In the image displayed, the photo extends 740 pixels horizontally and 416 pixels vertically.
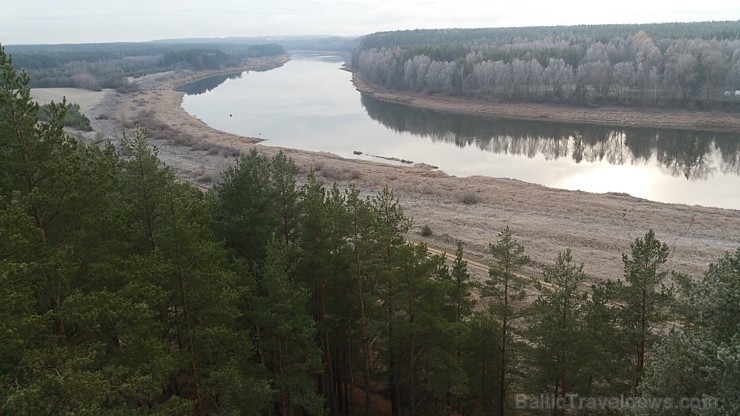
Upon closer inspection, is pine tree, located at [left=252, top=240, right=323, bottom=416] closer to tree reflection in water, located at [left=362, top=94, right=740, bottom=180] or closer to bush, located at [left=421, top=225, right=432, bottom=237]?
bush, located at [left=421, top=225, right=432, bottom=237]

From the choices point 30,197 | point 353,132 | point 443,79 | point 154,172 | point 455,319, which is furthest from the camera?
A: point 443,79

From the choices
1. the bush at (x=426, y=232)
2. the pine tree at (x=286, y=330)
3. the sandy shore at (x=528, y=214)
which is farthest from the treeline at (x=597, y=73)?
the pine tree at (x=286, y=330)

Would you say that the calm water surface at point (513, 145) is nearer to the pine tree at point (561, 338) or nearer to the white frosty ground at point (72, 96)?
the white frosty ground at point (72, 96)

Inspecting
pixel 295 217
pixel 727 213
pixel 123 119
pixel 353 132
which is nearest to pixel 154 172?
pixel 295 217

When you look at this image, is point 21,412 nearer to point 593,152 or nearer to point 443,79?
point 593,152

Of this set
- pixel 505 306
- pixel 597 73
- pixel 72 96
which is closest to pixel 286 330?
pixel 505 306

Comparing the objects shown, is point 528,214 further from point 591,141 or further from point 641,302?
point 591,141

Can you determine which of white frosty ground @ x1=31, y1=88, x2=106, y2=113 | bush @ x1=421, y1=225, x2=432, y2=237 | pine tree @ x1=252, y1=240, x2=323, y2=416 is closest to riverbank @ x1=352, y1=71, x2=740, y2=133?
bush @ x1=421, y1=225, x2=432, y2=237
